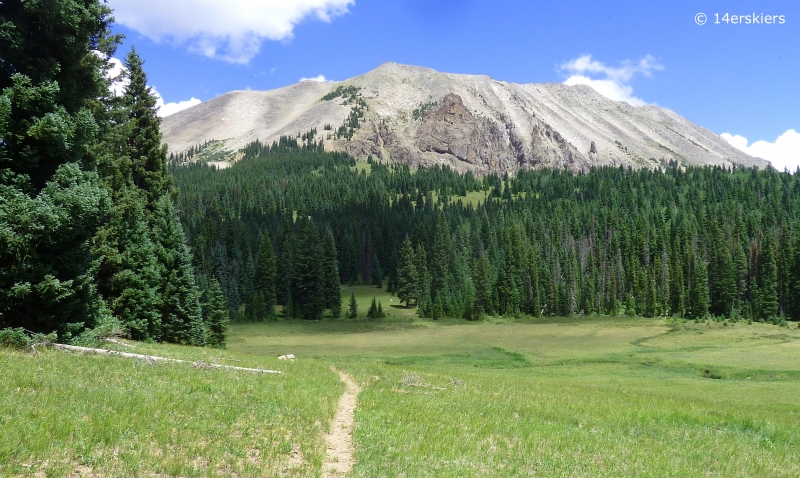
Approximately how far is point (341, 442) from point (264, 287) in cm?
10932

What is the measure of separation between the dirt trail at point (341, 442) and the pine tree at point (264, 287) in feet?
318

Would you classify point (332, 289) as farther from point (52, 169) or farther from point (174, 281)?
point (52, 169)

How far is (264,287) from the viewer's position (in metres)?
117

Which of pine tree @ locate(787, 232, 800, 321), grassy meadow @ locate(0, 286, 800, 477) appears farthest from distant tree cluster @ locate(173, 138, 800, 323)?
grassy meadow @ locate(0, 286, 800, 477)

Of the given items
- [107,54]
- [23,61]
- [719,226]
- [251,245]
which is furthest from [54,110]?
[719,226]

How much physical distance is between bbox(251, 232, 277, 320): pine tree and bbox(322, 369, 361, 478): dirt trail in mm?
96917

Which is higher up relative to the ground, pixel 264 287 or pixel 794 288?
pixel 264 287

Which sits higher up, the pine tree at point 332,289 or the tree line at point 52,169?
the tree line at point 52,169

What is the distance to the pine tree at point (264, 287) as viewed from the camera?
362 ft

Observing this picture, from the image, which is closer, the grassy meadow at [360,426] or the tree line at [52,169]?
the grassy meadow at [360,426]

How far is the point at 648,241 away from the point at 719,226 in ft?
77.6

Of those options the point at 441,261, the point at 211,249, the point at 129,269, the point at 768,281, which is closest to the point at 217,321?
the point at 129,269

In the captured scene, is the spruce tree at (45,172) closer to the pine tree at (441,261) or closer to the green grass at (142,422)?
the green grass at (142,422)

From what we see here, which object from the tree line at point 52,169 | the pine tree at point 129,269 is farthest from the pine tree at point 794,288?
the tree line at point 52,169
